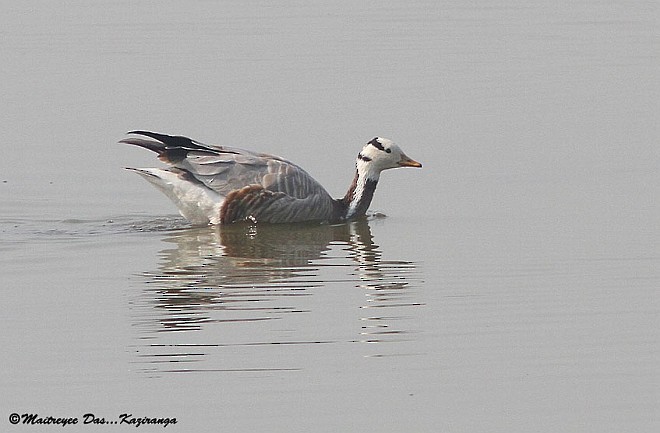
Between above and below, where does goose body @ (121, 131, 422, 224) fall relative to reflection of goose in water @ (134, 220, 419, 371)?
above

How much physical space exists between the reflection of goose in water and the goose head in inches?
30.2

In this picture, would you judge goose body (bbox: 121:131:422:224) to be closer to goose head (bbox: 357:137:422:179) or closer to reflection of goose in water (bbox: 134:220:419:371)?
reflection of goose in water (bbox: 134:220:419:371)

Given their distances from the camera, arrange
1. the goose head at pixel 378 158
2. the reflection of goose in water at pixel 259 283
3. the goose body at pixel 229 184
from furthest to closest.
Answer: the goose head at pixel 378 158
the goose body at pixel 229 184
the reflection of goose in water at pixel 259 283

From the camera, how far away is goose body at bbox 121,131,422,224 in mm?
15797

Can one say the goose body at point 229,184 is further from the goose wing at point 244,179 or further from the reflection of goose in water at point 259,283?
the reflection of goose in water at point 259,283

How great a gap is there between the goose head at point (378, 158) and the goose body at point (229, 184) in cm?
72

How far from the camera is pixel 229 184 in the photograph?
15.9 m

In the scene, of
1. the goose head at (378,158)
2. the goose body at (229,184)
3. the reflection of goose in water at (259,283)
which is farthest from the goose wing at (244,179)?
the goose head at (378,158)

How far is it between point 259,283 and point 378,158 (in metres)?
4.45

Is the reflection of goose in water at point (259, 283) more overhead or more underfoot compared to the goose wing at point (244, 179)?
more underfoot

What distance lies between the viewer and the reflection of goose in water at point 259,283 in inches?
421

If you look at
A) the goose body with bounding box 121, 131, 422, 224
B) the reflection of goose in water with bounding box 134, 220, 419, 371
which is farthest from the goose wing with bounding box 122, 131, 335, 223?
the reflection of goose in water with bounding box 134, 220, 419, 371

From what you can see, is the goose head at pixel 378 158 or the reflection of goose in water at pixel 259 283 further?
the goose head at pixel 378 158

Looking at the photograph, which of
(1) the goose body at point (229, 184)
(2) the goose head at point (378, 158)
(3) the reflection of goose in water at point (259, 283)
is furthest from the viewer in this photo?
(2) the goose head at point (378, 158)
